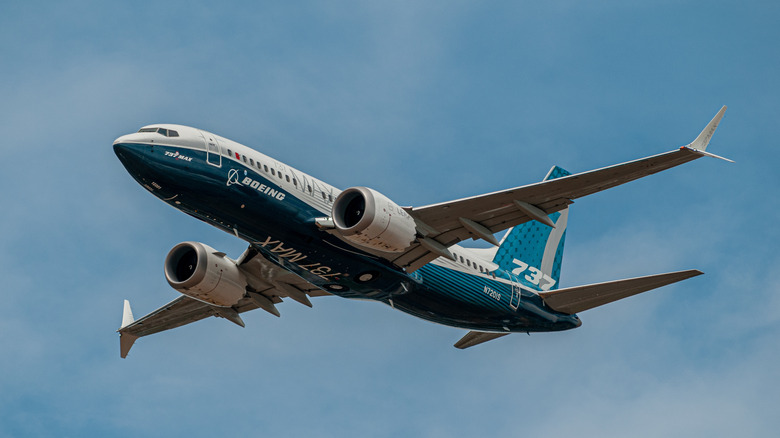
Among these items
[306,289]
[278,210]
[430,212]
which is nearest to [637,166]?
[430,212]

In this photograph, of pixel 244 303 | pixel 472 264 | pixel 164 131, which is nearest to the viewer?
pixel 164 131

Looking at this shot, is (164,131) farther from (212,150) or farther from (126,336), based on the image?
(126,336)

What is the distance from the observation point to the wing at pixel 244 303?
4091cm

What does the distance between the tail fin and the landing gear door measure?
1460 cm

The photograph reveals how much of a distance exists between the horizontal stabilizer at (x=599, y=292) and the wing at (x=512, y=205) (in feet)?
16.7

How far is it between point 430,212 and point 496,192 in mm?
2674

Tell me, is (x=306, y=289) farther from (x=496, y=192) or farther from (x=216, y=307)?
(x=496, y=192)

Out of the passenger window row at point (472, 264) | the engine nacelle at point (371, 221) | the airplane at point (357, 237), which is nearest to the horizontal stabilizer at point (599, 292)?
the airplane at point (357, 237)

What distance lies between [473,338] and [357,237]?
1265 centimetres

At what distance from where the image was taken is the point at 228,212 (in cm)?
3350

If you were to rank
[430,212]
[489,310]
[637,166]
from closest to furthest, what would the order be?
[637,166]
[430,212]
[489,310]

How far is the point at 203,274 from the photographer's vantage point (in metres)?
39.6

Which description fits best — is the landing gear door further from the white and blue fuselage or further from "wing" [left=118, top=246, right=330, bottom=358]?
"wing" [left=118, top=246, right=330, bottom=358]

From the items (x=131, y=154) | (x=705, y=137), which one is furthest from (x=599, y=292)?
(x=131, y=154)
